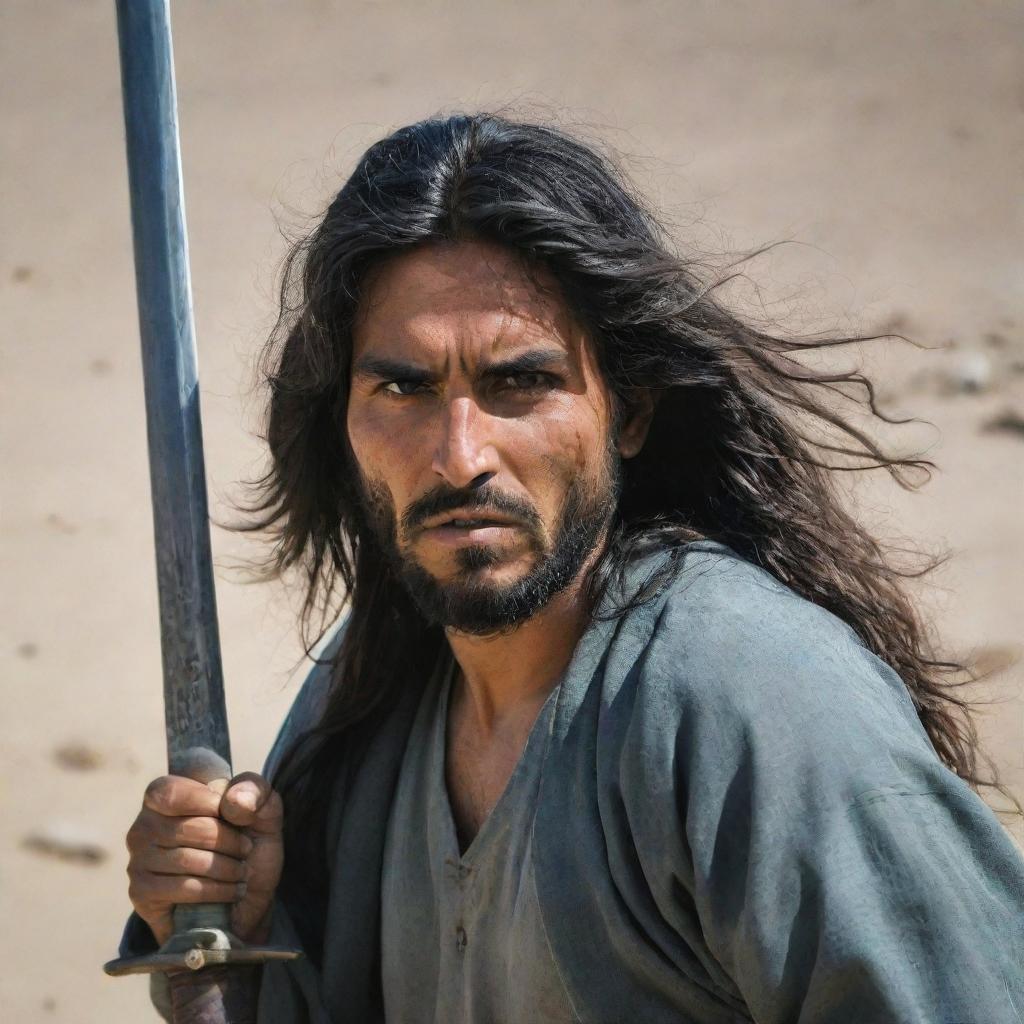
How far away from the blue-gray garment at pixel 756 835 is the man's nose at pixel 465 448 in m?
0.27

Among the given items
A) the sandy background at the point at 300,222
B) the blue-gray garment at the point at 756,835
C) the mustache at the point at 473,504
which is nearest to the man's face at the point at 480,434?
the mustache at the point at 473,504

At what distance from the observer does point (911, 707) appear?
207 centimetres

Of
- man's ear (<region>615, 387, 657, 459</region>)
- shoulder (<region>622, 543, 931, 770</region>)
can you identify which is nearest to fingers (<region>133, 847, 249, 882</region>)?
shoulder (<region>622, 543, 931, 770</region>)

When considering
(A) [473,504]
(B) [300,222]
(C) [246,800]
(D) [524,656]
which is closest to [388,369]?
(A) [473,504]

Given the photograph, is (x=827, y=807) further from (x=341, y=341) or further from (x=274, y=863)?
(x=341, y=341)

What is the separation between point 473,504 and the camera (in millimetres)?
2230

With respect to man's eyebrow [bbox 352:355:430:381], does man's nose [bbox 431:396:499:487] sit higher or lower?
lower

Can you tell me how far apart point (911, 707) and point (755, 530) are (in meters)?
0.45

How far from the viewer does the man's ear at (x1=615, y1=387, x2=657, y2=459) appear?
98.3 inches

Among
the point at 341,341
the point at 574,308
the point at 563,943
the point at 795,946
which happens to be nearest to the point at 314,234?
the point at 341,341

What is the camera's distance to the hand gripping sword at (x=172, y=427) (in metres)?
2.29

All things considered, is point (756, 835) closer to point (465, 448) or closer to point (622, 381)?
point (465, 448)

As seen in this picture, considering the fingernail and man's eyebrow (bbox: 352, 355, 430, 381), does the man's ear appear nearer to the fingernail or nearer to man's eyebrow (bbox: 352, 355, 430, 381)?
man's eyebrow (bbox: 352, 355, 430, 381)

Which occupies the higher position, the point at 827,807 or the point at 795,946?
the point at 827,807
